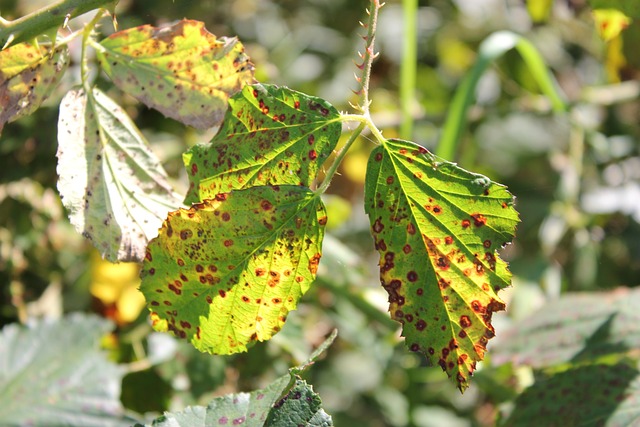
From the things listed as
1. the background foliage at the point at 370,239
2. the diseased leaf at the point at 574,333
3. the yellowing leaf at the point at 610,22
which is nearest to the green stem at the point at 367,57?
the background foliage at the point at 370,239

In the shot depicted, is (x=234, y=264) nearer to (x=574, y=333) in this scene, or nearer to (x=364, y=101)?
(x=364, y=101)

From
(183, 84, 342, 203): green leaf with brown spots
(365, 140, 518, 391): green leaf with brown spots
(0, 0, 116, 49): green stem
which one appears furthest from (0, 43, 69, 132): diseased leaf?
(365, 140, 518, 391): green leaf with brown spots

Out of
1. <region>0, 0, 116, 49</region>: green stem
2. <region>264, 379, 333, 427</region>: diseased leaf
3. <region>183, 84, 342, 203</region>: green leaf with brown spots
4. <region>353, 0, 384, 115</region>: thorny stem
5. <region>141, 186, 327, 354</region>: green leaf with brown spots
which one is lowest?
<region>264, 379, 333, 427</region>: diseased leaf

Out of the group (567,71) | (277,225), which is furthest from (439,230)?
(567,71)

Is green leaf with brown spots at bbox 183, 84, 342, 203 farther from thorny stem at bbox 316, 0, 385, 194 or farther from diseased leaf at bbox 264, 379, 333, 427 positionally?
diseased leaf at bbox 264, 379, 333, 427

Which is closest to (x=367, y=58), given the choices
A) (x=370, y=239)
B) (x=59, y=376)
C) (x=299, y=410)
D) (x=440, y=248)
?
(x=440, y=248)

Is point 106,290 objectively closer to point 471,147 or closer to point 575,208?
point 471,147
